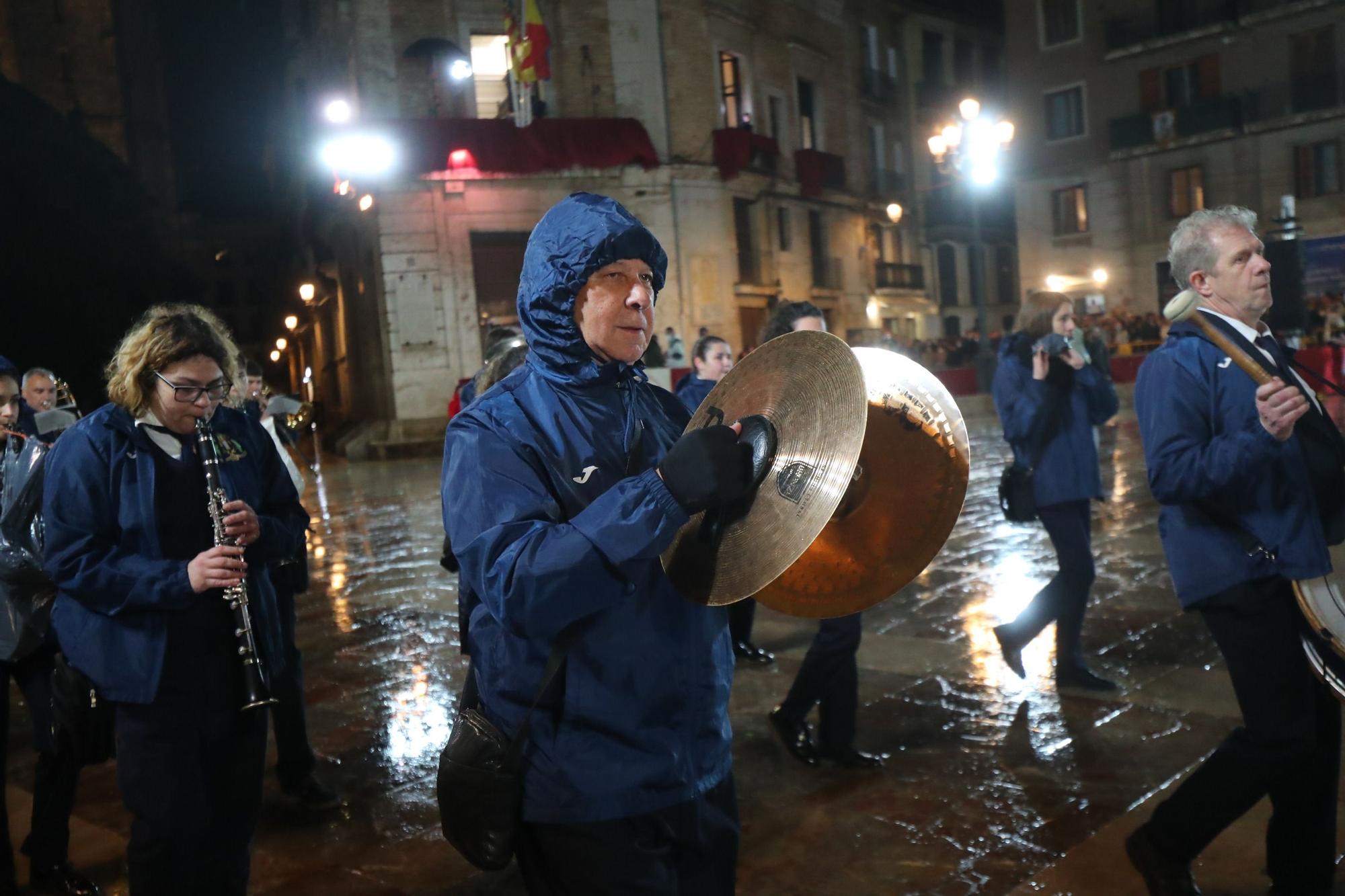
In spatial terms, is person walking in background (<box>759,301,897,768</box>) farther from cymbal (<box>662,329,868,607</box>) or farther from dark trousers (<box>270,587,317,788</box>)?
cymbal (<box>662,329,868,607</box>)

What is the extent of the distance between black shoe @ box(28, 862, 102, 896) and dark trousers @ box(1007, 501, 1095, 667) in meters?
3.98

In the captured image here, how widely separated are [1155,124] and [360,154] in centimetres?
2496

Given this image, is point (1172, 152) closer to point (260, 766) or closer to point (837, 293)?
point (837, 293)

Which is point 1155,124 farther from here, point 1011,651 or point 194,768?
point 194,768

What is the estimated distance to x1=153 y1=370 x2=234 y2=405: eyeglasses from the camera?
2992 mm

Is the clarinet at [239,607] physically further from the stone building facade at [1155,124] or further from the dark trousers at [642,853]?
the stone building facade at [1155,124]

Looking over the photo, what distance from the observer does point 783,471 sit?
1.74 m

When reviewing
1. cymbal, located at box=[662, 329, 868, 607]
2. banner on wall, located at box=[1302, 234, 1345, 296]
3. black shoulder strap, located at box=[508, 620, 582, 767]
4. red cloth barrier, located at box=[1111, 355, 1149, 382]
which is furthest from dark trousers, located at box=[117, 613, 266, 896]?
banner on wall, located at box=[1302, 234, 1345, 296]

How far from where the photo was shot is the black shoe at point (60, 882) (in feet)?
12.1

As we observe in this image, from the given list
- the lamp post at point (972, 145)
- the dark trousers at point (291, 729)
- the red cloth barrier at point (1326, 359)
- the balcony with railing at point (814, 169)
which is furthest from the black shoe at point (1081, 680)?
the balcony with railing at point (814, 169)

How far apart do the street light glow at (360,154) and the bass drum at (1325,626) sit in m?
22.7

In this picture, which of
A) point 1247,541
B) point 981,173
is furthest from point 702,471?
point 981,173

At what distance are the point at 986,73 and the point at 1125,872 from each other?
45.2 metres

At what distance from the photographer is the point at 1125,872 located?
128 inches
